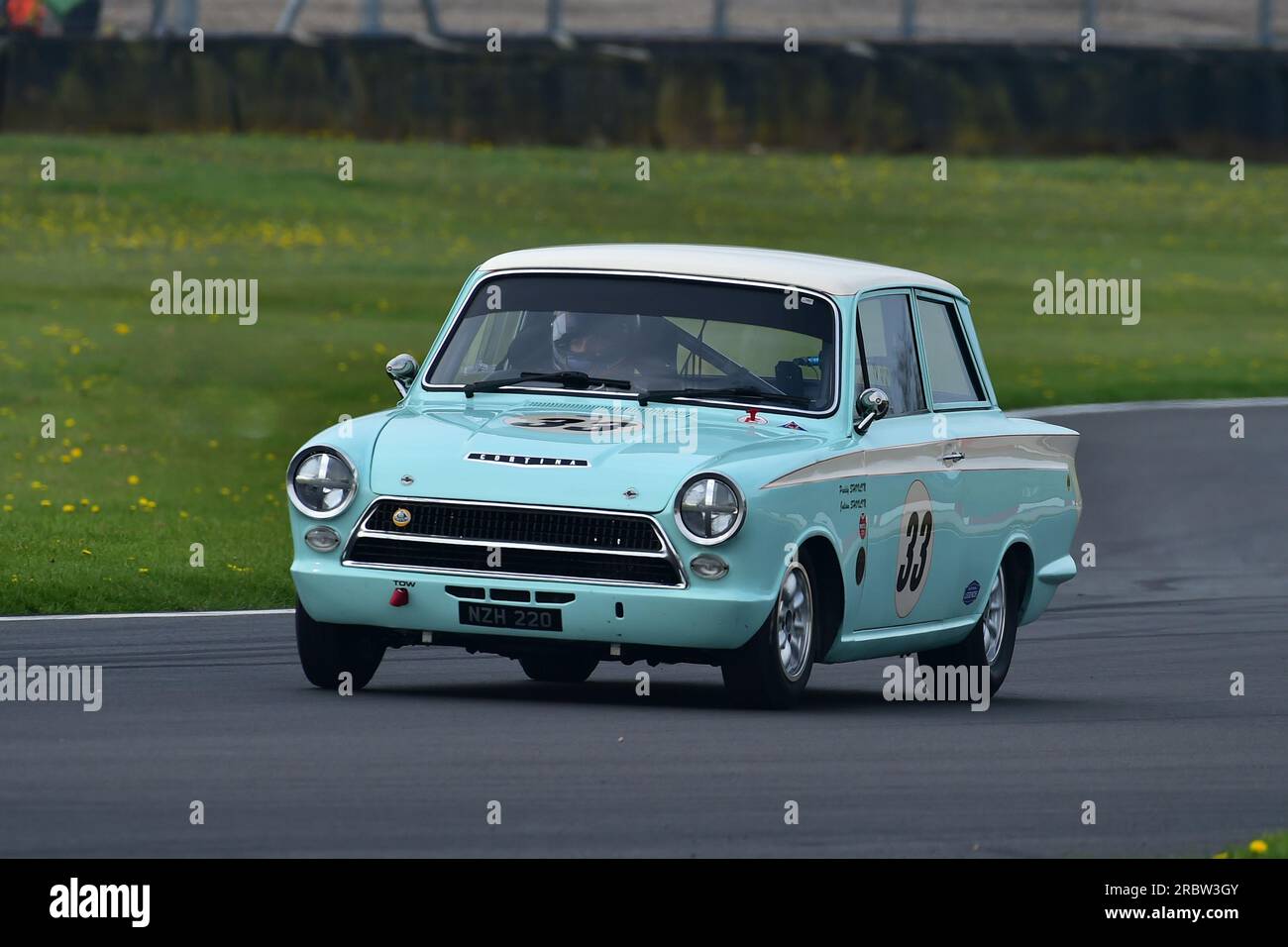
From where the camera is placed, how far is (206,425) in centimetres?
2292

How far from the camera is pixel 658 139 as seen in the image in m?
37.7

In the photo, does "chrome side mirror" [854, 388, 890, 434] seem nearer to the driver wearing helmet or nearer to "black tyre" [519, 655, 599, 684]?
the driver wearing helmet

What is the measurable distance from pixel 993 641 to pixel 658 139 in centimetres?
2554

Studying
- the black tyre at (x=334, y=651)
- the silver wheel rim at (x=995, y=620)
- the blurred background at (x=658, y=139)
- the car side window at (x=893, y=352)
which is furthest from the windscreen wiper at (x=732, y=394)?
the blurred background at (x=658, y=139)

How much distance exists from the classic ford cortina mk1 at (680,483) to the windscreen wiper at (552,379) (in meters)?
0.02

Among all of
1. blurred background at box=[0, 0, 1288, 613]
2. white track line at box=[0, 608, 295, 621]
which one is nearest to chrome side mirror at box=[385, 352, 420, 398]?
white track line at box=[0, 608, 295, 621]

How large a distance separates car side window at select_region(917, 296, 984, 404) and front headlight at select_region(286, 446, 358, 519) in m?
2.85

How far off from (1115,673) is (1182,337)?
1777cm

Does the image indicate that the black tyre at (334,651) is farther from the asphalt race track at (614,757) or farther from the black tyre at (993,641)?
the black tyre at (993,641)

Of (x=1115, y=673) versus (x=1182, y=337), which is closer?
(x=1115, y=673)

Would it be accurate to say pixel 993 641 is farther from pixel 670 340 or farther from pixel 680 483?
pixel 680 483

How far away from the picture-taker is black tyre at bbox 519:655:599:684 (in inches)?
473
